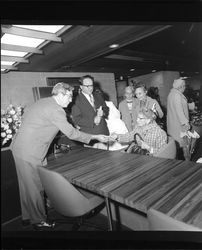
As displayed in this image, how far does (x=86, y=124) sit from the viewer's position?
247 centimetres

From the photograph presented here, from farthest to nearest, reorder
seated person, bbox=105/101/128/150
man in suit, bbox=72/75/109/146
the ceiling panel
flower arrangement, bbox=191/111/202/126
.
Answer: seated person, bbox=105/101/128/150
man in suit, bbox=72/75/109/146
flower arrangement, bbox=191/111/202/126
the ceiling panel

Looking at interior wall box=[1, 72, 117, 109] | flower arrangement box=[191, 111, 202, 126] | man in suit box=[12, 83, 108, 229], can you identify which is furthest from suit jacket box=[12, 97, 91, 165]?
flower arrangement box=[191, 111, 202, 126]

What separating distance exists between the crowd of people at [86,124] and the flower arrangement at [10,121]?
5 cm

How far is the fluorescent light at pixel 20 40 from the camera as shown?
1.91 meters

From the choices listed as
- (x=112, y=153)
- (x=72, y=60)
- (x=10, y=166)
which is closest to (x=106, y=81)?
(x=72, y=60)

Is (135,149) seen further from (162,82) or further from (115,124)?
(162,82)

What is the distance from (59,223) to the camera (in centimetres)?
207

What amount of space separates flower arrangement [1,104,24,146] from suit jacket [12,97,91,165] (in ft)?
0.17

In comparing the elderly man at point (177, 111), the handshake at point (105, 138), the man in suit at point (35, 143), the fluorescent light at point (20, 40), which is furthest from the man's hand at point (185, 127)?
the fluorescent light at point (20, 40)

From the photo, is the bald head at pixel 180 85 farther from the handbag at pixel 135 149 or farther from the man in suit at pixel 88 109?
the man in suit at pixel 88 109

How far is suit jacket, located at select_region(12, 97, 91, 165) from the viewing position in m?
1.91

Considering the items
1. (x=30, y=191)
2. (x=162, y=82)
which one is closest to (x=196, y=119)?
(x=162, y=82)

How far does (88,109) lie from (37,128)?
2.32 ft

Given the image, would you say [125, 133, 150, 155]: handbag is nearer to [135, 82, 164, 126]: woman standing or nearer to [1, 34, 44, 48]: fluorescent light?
[135, 82, 164, 126]: woman standing
